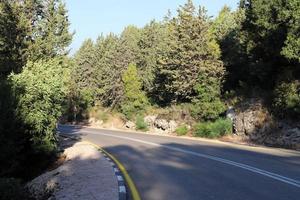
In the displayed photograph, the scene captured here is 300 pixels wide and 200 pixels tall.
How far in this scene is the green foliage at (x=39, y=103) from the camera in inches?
751

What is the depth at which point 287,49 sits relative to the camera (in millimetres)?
22922

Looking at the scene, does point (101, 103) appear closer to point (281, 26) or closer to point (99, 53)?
point (99, 53)

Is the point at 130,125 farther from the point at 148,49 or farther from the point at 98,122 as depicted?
the point at 148,49

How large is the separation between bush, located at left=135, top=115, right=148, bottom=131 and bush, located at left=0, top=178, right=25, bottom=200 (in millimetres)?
35098

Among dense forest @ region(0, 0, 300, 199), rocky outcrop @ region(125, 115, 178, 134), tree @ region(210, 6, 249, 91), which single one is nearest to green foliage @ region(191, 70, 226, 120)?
dense forest @ region(0, 0, 300, 199)

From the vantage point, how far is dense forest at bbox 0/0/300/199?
19.3m

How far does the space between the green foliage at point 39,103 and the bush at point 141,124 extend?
81.2 ft

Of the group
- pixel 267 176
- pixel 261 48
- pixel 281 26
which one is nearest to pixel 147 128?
pixel 261 48

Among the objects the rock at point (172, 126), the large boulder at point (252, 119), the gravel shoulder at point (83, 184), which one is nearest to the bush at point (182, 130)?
the rock at point (172, 126)

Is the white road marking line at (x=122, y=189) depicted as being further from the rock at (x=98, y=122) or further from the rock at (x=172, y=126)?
the rock at (x=98, y=122)

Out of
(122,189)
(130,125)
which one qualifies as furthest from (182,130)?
(122,189)

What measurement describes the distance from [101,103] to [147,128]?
24.7m

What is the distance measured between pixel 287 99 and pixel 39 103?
12.9 metres

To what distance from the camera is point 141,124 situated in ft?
150
